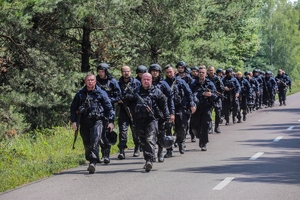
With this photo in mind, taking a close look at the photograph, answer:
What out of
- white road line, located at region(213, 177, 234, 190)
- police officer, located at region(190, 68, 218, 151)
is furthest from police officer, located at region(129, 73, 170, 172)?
police officer, located at region(190, 68, 218, 151)

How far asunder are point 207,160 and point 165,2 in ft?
47.3

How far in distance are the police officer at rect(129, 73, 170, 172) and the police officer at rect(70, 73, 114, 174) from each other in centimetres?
56

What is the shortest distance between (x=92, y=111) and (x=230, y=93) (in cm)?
1472

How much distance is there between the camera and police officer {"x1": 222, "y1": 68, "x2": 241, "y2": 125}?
2870 centimetres

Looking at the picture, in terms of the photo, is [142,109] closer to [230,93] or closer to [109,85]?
[109,85]

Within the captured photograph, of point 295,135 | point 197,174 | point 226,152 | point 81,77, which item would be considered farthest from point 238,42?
point 197,174

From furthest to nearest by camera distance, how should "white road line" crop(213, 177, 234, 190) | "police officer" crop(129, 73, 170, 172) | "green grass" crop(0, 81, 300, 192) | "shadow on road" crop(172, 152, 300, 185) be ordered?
"police officer" crop(129, 73, 170, 172) → "green grass" crop(0, 81, 300, 192) → "shadow on road" crop(172, 152, 300, 185) → "white road line" crop(213, 177, 234, 190)

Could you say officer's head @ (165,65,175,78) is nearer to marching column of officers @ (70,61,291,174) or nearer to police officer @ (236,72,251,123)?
marching column of officers @ (70,61,291,174)

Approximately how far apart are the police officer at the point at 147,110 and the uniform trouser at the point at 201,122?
3.52m

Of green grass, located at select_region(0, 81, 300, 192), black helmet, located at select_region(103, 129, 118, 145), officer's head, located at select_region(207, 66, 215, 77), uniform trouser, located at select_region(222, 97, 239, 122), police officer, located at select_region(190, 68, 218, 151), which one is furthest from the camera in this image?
uniform trouser, located at select_region(222, 97, 239, 122)

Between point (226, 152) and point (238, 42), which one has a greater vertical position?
point (238, 42)

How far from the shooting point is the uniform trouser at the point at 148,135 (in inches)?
581

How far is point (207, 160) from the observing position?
16.2m

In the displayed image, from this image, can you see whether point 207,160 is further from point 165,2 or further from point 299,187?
point 165,2
